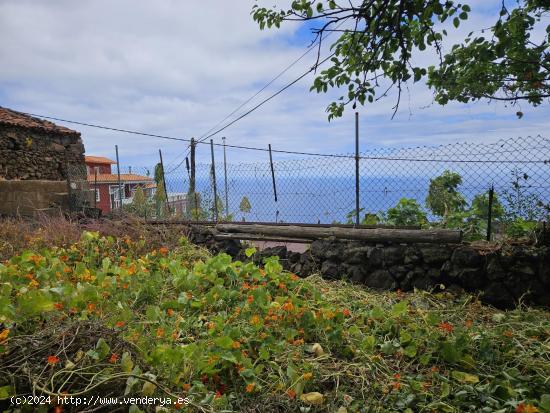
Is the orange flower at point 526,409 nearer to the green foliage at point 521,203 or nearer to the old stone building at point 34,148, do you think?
the green foliage at point 521,203

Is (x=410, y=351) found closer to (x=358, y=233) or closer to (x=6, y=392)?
(x=6, y=392)

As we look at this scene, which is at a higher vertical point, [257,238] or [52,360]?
[52,360]

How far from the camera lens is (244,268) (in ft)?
12.6

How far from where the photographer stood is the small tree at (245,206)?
24.8 feet

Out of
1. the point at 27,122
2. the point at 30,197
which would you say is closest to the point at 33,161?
the point at 27,122

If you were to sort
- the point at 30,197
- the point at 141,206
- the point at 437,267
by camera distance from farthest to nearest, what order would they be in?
the point at 141,206, the point at 30,197, the point at 437,267

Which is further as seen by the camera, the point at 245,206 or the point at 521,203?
the point at 245,206

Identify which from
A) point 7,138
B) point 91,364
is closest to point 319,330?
point 91,364

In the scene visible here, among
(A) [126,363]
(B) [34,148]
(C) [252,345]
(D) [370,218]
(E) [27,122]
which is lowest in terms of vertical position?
(C) [252,345]

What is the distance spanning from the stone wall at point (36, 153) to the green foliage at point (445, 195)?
11.1 meters

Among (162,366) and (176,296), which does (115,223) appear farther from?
(162,366)

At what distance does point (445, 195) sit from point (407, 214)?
2.38 ft

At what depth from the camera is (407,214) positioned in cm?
539

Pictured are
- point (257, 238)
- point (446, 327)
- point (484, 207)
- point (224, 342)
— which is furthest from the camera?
point (257, 238)
